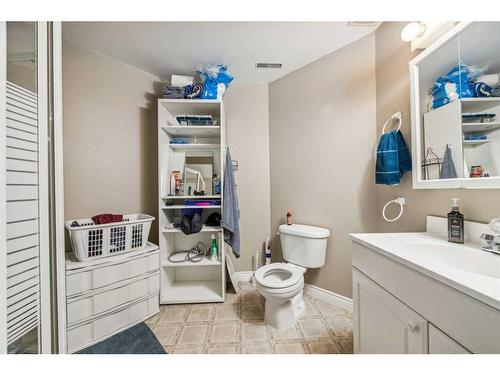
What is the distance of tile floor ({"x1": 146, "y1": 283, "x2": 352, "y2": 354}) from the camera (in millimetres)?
1212

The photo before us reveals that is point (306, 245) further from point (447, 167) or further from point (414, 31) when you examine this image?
point (414, 31)

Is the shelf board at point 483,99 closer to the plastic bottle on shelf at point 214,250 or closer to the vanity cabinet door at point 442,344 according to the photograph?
the vanity cabinet door at point 442,344

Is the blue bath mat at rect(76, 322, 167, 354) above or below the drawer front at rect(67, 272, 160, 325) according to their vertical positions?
below

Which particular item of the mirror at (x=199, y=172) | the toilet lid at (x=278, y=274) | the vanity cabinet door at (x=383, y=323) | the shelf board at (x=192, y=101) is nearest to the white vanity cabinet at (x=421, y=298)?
the vanity cabinet door at (x=383, y=323)

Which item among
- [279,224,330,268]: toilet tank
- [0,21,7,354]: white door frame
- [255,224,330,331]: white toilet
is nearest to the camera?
[0,21,7,354]: white door frame

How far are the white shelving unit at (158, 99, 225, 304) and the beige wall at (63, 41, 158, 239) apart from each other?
196 mm

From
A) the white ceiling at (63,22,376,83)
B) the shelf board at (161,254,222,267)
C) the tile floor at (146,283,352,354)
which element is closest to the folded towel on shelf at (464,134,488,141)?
the white ceiling at (63,22,376,83)

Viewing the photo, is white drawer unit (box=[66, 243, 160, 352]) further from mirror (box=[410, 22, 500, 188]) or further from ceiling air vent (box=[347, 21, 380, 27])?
ceiling air vent (box=[347, 21, 380, 27])

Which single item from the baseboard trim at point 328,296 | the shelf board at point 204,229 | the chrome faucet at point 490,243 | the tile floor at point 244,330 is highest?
the chrome faucet at point 490,243

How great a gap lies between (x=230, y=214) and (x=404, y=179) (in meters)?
1.32

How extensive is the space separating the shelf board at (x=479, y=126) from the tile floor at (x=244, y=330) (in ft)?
4.60

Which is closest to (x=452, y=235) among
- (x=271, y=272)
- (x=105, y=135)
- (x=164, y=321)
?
(x=271, y=272)

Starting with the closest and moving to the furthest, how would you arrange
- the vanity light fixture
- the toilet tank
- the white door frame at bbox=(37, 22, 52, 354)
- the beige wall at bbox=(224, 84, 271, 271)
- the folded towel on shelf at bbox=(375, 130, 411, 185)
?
the white door frame at bbox=(37, 22, 52, 354), the vanity light fixture, the folded towel on shelf at bbox=(375, 130, 411, 185), the toilet tank, the beige wall at bbox=(224, 84, 271, 271)

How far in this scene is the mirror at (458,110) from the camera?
0.80 metres
